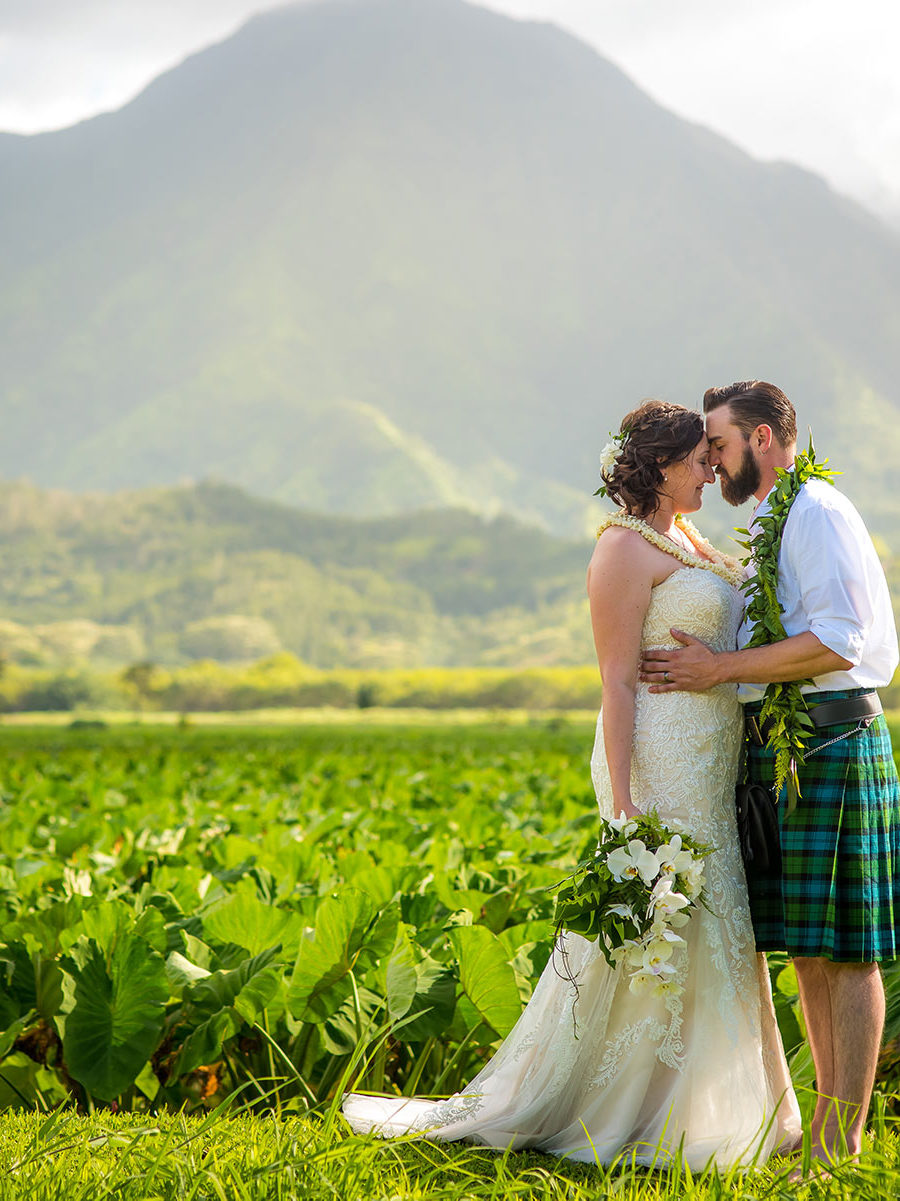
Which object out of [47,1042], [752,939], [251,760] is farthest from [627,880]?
[251,760]

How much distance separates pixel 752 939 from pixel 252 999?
5.43ft

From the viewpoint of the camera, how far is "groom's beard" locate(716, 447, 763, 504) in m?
3.73

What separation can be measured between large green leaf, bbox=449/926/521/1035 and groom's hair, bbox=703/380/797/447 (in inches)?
73.3

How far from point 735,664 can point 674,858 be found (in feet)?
2.02

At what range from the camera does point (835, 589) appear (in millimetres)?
3348

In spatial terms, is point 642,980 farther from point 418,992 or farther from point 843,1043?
point 418,992

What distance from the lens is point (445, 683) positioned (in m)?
80.4

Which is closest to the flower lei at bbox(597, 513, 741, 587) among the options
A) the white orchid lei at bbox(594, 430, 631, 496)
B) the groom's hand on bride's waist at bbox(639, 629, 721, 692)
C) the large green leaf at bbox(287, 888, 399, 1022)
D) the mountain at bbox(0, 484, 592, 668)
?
the white orchid lei at bbox(594, 430, 631, 496)

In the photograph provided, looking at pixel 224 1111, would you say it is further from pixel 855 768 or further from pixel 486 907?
pixel 855 768

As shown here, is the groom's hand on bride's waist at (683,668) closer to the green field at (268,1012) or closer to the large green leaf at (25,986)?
the green field at (268,1012)

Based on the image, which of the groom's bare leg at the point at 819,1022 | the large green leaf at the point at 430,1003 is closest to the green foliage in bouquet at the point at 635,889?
the groom's bare leg at the point at 819,1022

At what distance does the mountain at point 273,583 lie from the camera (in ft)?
464

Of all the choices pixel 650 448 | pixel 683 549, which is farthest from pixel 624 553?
pixel 650 448

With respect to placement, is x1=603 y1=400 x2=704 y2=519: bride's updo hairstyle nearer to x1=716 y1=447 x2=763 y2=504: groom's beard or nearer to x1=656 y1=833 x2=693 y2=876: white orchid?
x1=716 y1=447 x2=763 y2=504: groom's beard
